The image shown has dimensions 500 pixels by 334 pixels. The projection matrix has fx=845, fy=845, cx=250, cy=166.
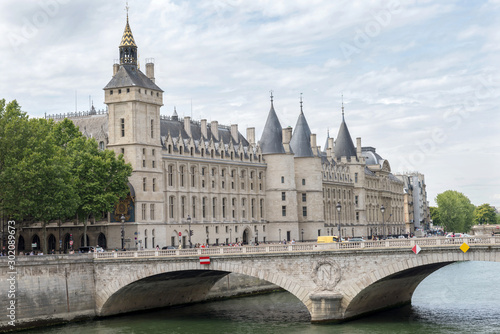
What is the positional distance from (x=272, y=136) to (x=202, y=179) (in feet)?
58.4

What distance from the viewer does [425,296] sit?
275 ft

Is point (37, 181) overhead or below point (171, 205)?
overhead

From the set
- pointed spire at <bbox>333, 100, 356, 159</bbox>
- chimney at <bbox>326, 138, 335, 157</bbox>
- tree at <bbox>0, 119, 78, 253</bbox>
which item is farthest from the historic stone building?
tree at <bbox>0, 119, 78, 253</bbox>

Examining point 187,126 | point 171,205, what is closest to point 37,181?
point 171,205

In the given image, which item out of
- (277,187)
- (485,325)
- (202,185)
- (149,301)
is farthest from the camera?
(277,187)

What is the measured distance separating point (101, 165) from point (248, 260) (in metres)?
26.9

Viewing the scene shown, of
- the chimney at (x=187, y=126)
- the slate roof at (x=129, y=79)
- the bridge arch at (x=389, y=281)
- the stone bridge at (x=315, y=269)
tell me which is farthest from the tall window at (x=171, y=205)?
the bridge arch at (x=389, y=281)

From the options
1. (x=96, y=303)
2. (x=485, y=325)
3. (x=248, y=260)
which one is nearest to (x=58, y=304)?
(x=96, y=303)

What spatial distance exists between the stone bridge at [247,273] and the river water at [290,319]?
4.65 ft

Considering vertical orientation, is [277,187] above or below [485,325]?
above

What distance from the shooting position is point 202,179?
373 feet

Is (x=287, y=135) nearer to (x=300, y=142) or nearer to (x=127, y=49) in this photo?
(x=300, y=142)

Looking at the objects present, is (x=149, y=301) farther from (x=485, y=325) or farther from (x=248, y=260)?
(x=485, y=325)

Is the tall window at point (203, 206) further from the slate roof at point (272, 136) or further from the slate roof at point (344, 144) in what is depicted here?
the slate roof at point (344, 144)
